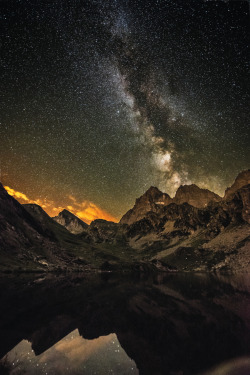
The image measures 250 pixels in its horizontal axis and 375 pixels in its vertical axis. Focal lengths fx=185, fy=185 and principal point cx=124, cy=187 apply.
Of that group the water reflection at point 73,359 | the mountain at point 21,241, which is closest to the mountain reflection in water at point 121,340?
the water reflection at point 73,359

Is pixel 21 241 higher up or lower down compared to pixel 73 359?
higher up

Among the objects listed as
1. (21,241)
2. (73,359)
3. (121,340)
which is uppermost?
(21,241)

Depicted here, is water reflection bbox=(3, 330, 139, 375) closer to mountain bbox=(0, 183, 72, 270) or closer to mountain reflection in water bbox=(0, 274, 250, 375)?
mountain reflection in water bbox=(0, 274, 250, 375)

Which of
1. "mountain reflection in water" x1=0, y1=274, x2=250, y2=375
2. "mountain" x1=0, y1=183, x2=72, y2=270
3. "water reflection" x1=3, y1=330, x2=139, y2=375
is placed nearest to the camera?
"water reflection" x1=3, y1=330, x2=139, y2=375

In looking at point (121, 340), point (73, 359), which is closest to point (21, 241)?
point (121, 340)

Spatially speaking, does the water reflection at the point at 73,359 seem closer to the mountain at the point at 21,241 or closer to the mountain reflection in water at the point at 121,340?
the mountain reflection in water at the point at 121,340

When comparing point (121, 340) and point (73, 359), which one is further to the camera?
point (121, 340)

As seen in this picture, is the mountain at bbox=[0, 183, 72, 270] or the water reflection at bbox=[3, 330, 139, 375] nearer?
the water reflection at bbox=[3, 330, 139, 375]

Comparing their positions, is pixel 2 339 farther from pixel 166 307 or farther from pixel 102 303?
pixel 166 307

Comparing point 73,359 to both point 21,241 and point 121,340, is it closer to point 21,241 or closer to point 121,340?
point 121,340

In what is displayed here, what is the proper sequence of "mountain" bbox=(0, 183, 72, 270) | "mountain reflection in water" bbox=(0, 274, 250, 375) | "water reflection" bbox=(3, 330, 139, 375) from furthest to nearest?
"mountain" bbox=(0, 183, 72, 270) → "mountain reflection in water" bbox=(0, 274, 250, 375) → "water reflection" bbox=(3, 330, 139, 375)

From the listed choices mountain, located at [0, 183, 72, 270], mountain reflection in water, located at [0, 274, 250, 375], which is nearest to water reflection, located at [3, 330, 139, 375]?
mountain reflection in water, located at [0, 274, 250, 375]

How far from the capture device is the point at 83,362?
11.2 meters

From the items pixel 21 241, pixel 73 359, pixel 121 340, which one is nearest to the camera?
pixel 73 359
